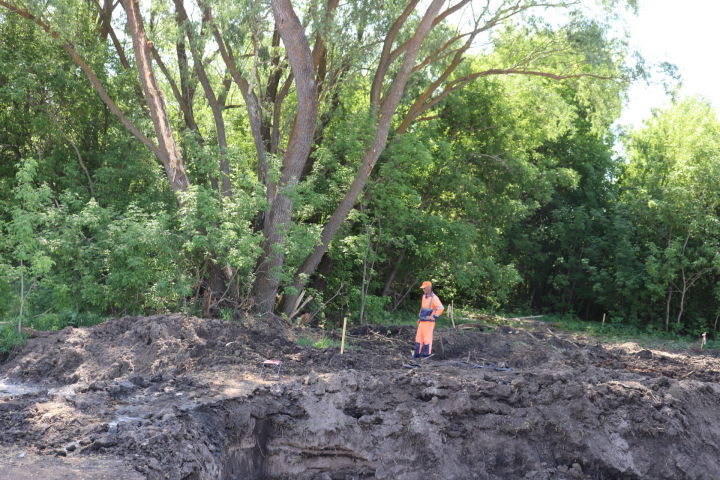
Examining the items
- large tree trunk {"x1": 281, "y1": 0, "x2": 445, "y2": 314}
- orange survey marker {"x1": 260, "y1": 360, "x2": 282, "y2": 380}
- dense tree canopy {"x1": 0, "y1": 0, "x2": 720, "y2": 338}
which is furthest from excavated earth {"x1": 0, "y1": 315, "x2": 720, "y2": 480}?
large tree trunk {"x1": 281, "y1": 0, "x2": 445, "y2": 314}

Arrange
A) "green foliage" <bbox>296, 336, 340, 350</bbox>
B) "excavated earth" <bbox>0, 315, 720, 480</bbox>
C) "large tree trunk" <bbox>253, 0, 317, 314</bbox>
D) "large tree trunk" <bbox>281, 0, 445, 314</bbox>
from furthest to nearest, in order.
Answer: "large tree trunk" <bbox>281, 0, 445, 314</bbox>, "large tree trunk" <bbox>253, 0, 317, 314</bbox>, "green foliage" <bbox>296, 336, 340, 350</bbox>, "excavated earth" <bbox>0, 315, 720, 480</bbox>

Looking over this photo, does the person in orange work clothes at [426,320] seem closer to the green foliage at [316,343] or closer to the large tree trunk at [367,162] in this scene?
the green foliage at [316,343]

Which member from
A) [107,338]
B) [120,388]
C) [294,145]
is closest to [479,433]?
[120,388]

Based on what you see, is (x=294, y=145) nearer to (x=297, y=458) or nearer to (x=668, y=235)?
(x=297, y=458)

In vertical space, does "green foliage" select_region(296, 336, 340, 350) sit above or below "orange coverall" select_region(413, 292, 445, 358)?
below

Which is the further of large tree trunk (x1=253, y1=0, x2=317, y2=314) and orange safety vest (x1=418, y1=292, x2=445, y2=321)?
large tree trunk (x1=253, y1=0, x2=317, y2=314)

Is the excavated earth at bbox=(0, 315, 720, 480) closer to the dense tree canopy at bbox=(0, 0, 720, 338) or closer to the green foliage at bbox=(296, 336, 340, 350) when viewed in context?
the green foliage at bbox=(296, 336, 340, 350)

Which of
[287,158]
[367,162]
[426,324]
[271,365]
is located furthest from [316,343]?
[367,162]

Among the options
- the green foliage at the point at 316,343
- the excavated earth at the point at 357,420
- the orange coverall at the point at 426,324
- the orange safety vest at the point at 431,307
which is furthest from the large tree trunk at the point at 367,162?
the excavated earth at the point at 357,420

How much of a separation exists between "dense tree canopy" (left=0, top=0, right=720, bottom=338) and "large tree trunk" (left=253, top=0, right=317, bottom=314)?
5 centimetres

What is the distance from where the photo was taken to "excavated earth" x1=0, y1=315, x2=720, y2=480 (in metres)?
7.70

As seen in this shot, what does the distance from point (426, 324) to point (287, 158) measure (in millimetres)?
5276

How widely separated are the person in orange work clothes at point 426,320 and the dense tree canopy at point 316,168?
10.6ft

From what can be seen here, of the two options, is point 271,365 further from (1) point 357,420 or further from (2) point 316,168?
(2) point 316,168
